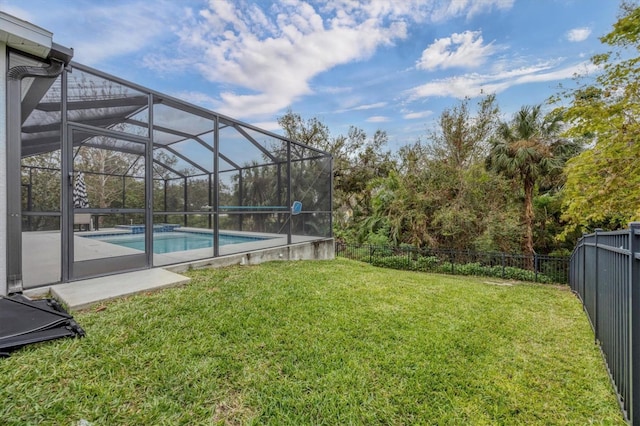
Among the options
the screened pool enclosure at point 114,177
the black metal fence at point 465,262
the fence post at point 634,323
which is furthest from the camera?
the black metal fence at point 465,262

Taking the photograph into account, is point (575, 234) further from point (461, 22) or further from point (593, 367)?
point (593, 367)

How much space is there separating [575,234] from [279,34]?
1387 cm

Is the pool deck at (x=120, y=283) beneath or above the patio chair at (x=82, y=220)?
beneath

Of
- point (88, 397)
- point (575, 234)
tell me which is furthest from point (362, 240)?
point (88, 397)

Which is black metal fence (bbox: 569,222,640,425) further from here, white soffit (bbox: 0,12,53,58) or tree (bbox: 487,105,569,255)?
tree (bbox: 487,105,569,255)

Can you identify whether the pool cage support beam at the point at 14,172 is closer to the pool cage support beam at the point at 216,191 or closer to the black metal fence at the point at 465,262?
the pool cage support beam at the point at 216,191

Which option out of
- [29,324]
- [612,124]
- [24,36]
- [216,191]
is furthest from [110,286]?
[612,124]

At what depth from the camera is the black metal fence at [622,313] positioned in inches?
68.9

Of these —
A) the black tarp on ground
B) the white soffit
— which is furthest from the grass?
the white soffit

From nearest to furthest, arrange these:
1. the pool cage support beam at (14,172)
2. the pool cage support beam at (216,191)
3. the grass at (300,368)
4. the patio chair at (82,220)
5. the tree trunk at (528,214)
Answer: the grass at (300,368) < the pool cage support beam at (14,172) < the patio chair at (82,220) < the pool cage support beam at (216,191) < the tree trunk at (528,214)

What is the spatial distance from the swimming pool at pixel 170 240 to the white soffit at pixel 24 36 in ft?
9.52

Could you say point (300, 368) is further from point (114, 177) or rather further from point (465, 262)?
point (465, 262)

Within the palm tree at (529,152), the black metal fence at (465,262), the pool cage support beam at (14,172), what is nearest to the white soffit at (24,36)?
the pool cage support beam at (14,172)

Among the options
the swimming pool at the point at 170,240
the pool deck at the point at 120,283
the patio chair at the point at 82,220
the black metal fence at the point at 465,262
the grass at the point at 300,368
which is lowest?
the black metal fence at the point at 465,262
